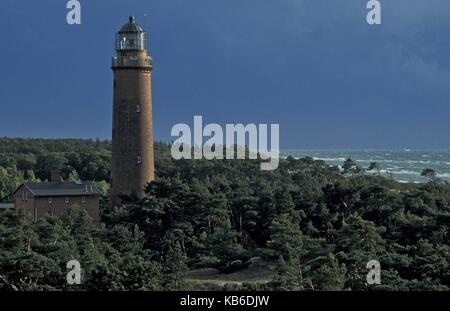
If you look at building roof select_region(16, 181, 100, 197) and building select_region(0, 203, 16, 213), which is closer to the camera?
building roof select_region(16, 181, 100, 197)

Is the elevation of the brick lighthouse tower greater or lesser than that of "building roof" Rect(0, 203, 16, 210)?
greater

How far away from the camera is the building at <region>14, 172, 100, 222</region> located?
40.8m

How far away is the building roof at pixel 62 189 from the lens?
41.2 m

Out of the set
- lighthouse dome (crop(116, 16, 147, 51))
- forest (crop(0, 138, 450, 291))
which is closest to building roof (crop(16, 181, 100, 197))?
forest (crop(0, 138, 450, 291))

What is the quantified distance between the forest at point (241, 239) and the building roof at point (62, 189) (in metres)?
1.01

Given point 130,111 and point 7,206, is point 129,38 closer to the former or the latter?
point 130,111

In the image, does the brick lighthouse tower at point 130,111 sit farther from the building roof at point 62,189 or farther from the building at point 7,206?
the building at point 7,206

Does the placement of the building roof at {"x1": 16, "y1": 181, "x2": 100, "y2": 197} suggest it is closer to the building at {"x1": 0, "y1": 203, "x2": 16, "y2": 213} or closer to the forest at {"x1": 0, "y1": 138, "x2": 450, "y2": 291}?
the forest at {"x1": 0, "y1": 138, "x2": 450, "y2": 291}

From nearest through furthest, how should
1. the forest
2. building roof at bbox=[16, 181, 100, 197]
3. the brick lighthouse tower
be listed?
1. the forest
2. the brick lighthouse tower
3. building roof at bbox=[16, 181, 100, 197]

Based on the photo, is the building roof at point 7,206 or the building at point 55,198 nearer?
the building at point 55,198

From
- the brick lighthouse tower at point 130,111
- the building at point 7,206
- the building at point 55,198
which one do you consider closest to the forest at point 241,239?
the building at point 55,198

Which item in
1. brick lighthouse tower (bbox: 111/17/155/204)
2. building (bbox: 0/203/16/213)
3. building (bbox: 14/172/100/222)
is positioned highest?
brick lighthouse tower (bbox: 111/17/155/204)
